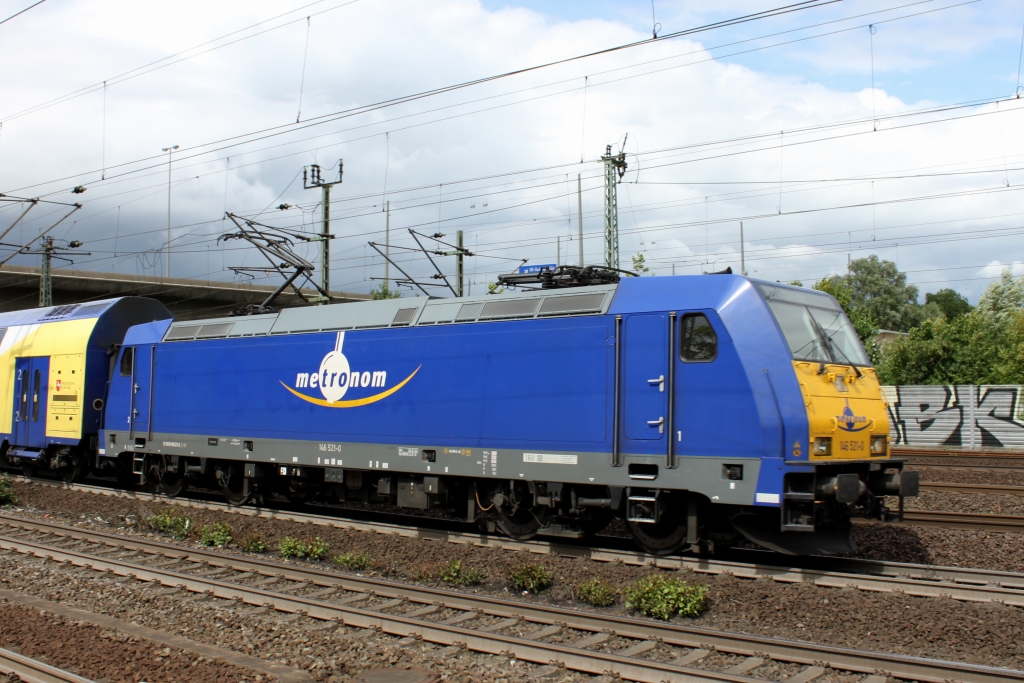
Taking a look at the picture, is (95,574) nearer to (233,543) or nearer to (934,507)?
(233,543)

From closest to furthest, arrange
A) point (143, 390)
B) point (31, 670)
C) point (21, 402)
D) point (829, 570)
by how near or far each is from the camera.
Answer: point (31, 670)
point (829, 570)
point (143, 390)
point (21, 402)

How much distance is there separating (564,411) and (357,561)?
3.45 metres

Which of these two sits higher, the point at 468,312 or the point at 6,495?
the point at 468,312

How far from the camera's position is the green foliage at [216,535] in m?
13.1

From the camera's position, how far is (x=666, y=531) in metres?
11.1

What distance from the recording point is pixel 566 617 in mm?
8469

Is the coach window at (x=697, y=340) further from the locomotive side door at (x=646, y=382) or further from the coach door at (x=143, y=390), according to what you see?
the coach door at (x=143, y=390)

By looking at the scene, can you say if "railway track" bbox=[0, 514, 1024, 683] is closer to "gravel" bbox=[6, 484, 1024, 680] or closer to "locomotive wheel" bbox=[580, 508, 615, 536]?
"gravel" bbox=[6, 484, 1024, 680]

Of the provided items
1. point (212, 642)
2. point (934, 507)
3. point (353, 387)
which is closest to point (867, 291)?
point (934, 507)

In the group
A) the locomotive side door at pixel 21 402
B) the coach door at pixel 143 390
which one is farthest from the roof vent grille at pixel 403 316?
the locomotive side door at pixel 21 402

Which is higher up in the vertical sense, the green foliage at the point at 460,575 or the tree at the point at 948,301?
the tree at the point at 948,301

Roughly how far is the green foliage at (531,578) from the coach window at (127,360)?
40.0ft

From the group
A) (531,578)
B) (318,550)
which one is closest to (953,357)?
(531,578)

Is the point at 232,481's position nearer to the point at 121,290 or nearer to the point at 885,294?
the point at 121,290
